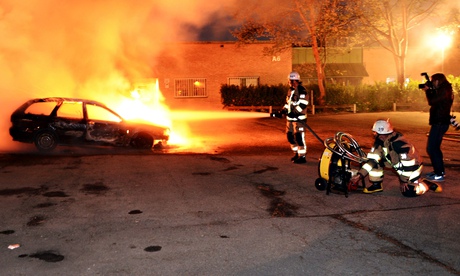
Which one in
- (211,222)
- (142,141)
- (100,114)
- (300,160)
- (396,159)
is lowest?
(211,222)

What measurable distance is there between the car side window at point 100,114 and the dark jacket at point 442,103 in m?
7.12

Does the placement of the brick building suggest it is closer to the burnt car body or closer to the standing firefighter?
the burnt car body

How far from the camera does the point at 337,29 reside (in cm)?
2527

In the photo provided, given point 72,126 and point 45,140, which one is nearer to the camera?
point 45,140

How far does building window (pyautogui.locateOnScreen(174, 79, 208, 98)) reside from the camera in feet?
106

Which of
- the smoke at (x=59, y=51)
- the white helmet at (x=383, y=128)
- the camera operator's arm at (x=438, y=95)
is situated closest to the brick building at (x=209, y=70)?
the smoke at (x=59, y=51)

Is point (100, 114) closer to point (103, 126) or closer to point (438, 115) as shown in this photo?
point (103, 126)

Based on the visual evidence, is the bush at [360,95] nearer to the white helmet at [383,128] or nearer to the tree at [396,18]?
the tree at [396,18]

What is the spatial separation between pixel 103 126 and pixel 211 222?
6.69m

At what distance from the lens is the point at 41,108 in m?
11.4

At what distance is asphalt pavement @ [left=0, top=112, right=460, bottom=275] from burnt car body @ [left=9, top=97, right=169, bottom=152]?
6.10 ft

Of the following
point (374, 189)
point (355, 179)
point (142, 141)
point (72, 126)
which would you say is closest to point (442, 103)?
point (374, 189)

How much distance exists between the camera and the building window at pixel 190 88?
32.2 m

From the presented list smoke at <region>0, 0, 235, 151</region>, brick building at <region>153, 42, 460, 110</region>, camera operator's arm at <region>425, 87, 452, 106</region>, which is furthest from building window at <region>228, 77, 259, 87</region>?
camera operator's arm at <region>425, 87, 452, 106</region>
